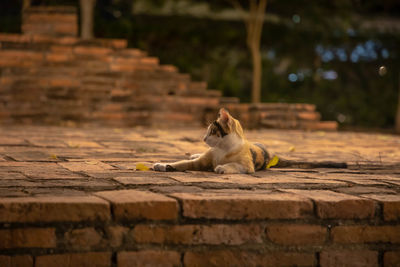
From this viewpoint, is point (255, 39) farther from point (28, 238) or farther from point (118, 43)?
point (28, 238)

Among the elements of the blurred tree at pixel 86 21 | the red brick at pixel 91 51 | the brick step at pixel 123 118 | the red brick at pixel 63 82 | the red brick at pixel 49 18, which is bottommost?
the brick step at pixel 123 118

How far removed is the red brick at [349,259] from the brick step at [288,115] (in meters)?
7.54

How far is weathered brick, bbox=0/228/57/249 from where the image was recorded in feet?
8.59

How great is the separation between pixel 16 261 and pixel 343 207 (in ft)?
4.99

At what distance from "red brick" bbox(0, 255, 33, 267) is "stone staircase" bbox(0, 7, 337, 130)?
724cm

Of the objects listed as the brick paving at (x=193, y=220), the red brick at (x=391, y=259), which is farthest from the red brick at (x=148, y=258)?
the red brick at (x=391, y=259)

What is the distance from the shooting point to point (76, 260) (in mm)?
2678

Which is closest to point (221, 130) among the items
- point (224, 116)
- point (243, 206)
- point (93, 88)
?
point (224, 116)

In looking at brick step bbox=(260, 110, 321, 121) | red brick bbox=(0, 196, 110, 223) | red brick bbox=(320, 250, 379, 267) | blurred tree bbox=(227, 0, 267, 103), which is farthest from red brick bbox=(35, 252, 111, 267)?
blurred tree bbox=(227, 0, 267, 103)

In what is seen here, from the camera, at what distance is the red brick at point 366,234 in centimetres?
299

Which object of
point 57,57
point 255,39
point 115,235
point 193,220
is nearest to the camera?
point 115,235

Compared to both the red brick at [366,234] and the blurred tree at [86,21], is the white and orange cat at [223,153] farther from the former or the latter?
the blurred tree at [86,21]

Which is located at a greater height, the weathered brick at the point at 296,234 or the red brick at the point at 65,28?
the red brick at the point at 65,28

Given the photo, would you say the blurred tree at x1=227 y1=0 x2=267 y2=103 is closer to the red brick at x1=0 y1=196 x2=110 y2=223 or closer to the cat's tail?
the cat's tail
